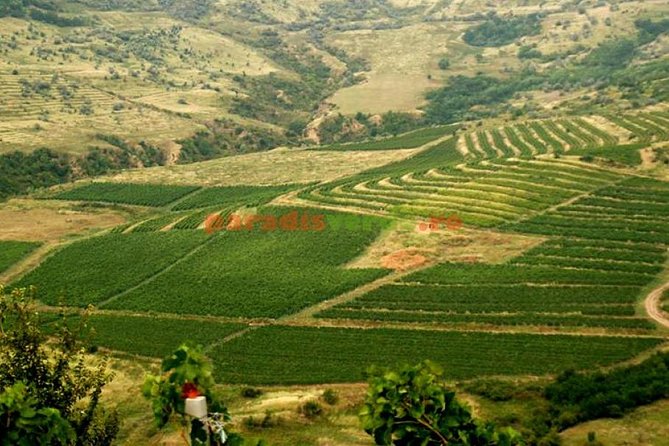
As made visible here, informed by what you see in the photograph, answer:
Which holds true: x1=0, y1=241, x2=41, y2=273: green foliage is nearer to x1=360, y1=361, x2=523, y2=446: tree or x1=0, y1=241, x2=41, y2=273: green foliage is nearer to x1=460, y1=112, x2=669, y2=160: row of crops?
x1=460, y1=112, x2=669, y2=160: row of crops

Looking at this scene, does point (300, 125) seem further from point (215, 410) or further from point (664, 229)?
point (215, 410)

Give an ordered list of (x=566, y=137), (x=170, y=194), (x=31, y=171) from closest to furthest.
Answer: (x=170, y=194) → (x=31, y=171) → (x=566, y=137)

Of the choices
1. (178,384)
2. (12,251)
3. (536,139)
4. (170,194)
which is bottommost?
(12,251)

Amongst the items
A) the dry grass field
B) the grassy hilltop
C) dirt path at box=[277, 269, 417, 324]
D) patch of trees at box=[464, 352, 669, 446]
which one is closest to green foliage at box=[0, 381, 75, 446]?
the grassy hilltop

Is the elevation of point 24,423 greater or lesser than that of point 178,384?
lesser

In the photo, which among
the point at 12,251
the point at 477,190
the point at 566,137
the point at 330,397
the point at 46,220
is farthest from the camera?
the point at 566,137

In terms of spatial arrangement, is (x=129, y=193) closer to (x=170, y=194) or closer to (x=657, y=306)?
(x=170, y=194)

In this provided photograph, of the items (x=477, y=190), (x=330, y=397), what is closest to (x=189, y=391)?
(x=330, y=397)

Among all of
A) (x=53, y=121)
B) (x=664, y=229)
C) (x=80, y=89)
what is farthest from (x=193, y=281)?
(x=80, y=89)
